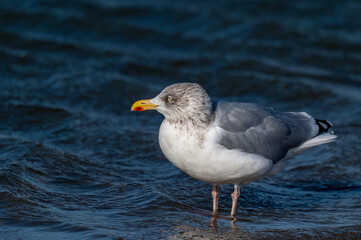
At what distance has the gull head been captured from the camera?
5.45 metres

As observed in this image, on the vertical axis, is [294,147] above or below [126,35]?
below

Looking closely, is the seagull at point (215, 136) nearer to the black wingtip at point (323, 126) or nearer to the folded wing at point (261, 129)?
the folded wing at point (261, 129)

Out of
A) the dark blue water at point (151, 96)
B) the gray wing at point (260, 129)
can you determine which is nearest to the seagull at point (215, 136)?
the gray wing at point (260, 129)

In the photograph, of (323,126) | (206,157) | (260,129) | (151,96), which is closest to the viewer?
(206,157)

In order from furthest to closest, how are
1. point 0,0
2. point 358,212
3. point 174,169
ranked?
point 0,0, point 174,169, point 358,212

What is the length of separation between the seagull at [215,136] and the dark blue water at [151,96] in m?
0.61

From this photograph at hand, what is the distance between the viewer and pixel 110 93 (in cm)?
1021

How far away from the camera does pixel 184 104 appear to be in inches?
216

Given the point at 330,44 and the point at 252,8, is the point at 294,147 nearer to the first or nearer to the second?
the point at 330,44

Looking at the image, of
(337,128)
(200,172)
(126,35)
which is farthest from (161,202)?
(126,35)

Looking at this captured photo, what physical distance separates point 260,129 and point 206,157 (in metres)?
0.83

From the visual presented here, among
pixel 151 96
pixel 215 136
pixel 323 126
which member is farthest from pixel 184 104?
pixel 151 96

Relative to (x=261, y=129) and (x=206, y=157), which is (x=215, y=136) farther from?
(x=261, y=129)

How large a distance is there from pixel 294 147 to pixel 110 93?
189 inches
